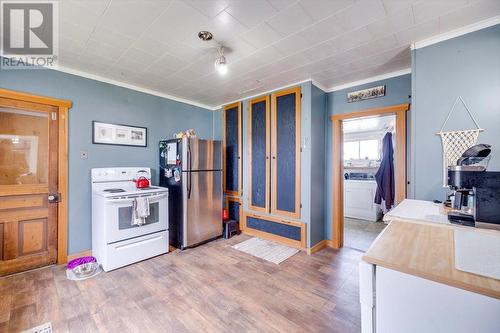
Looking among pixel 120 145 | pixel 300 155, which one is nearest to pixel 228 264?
pixel 300 155

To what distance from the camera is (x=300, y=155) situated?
3.26 metres

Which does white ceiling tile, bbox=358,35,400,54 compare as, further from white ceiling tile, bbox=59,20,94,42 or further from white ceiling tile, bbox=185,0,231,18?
white ceiling tile, bbox=59,20,94,42

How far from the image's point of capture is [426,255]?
0.99m

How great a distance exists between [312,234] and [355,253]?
696mm

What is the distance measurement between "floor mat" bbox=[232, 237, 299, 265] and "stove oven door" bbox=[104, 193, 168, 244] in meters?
1.26

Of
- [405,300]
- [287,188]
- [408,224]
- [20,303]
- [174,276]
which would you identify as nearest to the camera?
[405,300]

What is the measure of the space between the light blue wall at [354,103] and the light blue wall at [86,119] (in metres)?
2.99

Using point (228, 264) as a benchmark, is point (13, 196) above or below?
above

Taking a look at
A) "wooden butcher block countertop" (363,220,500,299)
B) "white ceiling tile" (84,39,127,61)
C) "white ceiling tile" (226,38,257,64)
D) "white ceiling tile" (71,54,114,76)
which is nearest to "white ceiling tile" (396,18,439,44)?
"white ceiling tile" (226,38,257,64)

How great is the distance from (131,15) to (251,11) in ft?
3.38

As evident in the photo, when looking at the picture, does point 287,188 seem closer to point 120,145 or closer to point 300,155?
point 300,155

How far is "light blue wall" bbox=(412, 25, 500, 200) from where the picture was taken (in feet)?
5.99

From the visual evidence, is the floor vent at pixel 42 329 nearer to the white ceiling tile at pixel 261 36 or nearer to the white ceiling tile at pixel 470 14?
the white ceiling tile at pixel 261 36

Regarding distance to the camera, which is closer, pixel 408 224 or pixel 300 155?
pixel 408 224
